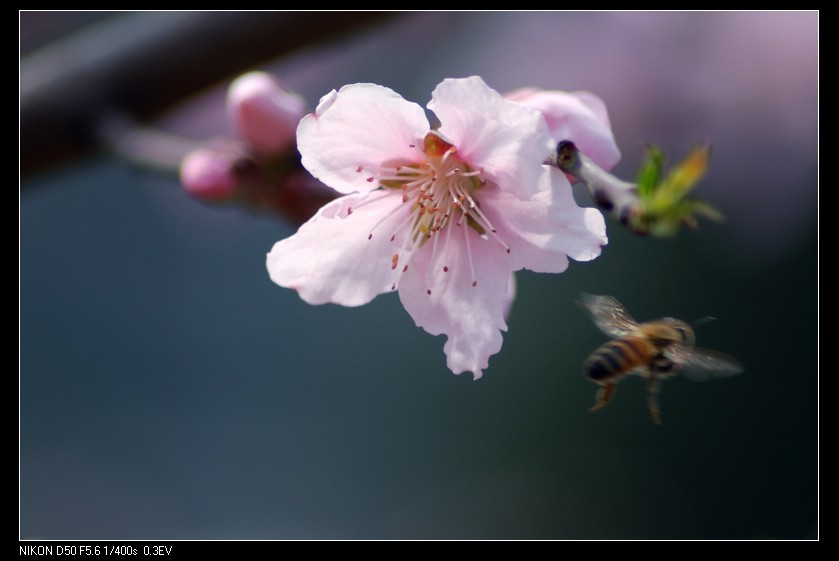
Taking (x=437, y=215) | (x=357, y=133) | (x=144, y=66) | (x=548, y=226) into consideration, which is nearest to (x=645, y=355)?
(x=548, y=226)

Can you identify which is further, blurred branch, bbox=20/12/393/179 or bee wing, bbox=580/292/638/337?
blurred branch, bbox=20/12/393/179

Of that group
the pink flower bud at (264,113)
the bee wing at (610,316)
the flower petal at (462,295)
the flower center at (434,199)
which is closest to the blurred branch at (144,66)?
the pink flower bud at (264,113)

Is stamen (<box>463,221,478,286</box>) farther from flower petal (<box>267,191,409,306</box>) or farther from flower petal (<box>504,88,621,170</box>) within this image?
flower petal (<box>504,88,621,170</box>)

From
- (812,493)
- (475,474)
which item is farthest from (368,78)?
(812,493)

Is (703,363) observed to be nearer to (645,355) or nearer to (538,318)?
(645,355)

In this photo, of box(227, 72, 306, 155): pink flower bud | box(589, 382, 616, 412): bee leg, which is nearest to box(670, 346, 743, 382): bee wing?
box(589, 382, 616, 412): bee leg

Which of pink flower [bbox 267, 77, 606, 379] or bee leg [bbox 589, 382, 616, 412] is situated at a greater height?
pink flower [bbox 267, 77, 606, 379]

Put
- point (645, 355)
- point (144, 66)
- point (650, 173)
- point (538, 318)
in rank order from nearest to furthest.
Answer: point (650, 173) → point (645, 355) → point (144, 66) → point (538, 318)
